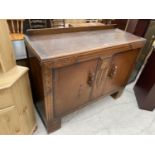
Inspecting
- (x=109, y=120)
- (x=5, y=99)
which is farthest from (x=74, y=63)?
(x=109, y=120)

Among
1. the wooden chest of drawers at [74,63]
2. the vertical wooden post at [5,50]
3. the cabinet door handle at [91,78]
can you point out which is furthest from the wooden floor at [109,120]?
the vertical wooden post at [5,50]

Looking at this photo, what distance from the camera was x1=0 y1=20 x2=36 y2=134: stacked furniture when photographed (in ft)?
2.61

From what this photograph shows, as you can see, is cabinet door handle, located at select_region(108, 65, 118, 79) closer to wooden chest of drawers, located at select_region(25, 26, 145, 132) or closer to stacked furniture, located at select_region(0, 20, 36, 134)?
wooden chest of drawers, located at select_region(25, 26, 145, 132)

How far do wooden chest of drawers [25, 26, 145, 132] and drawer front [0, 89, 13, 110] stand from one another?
0.70 feet

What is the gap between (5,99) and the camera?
83cm

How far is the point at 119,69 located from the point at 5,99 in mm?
1018

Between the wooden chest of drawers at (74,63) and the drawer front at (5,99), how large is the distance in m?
0.21

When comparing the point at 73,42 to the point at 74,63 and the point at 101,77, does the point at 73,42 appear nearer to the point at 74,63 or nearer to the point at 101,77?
the point at 74,63

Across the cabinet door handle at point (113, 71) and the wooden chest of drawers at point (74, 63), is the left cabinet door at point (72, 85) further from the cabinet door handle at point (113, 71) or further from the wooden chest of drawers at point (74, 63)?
the cabinet door handle at point (113, 71)

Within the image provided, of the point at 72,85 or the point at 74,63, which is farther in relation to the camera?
the point at 72,85

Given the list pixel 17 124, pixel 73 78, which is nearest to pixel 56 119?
pixel 17 124

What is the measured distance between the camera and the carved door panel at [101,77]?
1101 millimetres

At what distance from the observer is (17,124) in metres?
1.00

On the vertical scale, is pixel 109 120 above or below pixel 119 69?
below
